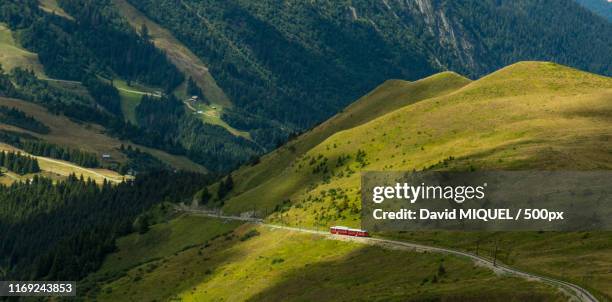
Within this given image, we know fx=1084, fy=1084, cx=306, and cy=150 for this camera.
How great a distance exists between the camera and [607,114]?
640 ft

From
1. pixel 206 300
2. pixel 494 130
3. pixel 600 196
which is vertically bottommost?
pixel 206 300

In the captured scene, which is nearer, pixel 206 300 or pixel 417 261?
pixel 417 261

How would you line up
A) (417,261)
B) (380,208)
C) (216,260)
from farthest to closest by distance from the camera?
(216,260) < (380,208) < (417,261)

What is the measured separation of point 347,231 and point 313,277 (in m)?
19.1

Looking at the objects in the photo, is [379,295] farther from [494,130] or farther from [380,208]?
[494,130]

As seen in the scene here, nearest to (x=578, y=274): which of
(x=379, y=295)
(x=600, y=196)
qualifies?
(x=379, y=295)

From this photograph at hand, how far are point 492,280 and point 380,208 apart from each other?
198 ft

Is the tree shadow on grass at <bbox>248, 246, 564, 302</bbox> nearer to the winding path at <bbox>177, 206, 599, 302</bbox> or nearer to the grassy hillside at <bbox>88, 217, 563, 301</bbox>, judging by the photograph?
the grassy hillside at <bbox>88, 217, 563, 301</bbox>

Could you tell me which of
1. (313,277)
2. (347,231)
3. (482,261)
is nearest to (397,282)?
(482,261)

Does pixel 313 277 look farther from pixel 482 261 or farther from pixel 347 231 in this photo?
pixel 482 261

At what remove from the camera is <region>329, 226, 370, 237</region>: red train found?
161 meters

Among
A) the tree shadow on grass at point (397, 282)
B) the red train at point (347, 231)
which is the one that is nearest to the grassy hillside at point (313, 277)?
the tree shadow on grass at point (397, 282)

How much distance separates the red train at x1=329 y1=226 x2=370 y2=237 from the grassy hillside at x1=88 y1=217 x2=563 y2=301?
7.24ft

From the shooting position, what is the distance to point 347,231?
164750 mm
